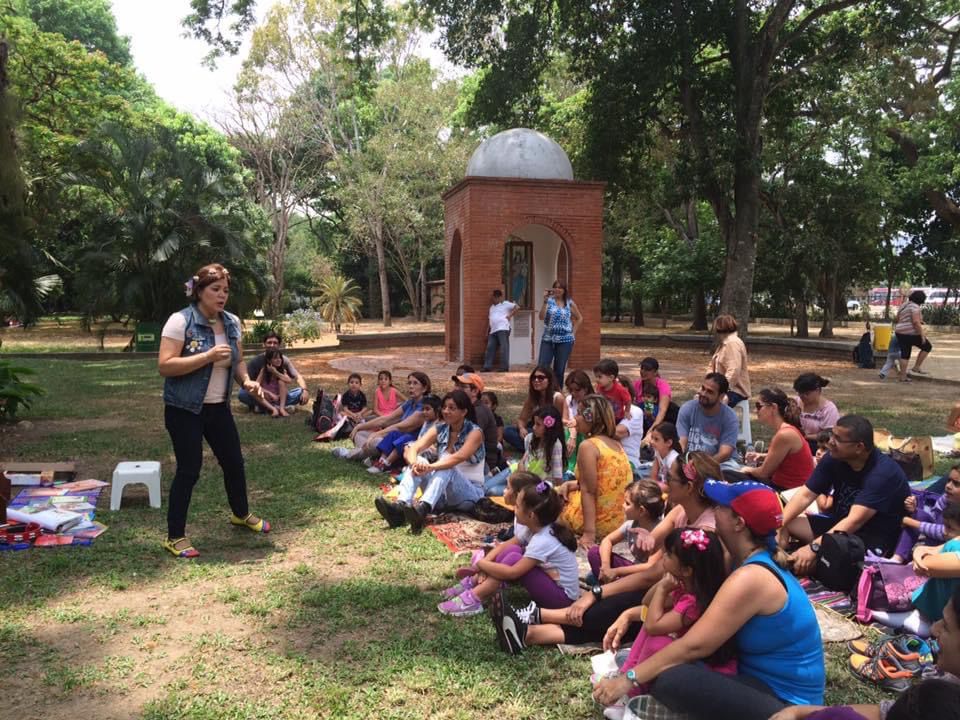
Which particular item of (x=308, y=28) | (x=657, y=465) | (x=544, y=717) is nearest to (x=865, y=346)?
(x=657, y=465)

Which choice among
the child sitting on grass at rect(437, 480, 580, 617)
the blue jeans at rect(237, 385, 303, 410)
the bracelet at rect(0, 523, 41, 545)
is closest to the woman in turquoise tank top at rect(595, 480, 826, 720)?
the child sitting on grass at rect(437, 480, 580, 617)

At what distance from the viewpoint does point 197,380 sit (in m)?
4.91

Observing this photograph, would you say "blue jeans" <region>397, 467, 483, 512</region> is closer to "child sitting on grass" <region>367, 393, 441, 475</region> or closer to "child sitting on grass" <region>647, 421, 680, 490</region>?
"child sitting on grass" <region>367, 393, 441, 475</region>

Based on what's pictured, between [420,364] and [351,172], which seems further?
[351,172]

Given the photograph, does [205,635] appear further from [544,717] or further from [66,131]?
[66,131]

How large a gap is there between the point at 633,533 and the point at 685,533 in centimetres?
175

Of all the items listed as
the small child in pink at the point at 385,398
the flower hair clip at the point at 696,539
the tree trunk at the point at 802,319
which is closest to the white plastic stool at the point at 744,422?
the small child in pink at the point at 385,398

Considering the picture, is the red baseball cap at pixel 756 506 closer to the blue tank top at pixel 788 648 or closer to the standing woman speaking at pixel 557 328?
the blue tank top at pixel 788 648

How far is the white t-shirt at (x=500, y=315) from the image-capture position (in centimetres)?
1522

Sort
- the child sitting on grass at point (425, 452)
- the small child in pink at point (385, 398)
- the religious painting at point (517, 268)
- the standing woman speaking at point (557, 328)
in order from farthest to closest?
the religious painting at point (517, 268)
the standing woman speaking at point (557, 328)
the small child in pink at point (385, 398)
the child sitting on grass at point (425, 452)

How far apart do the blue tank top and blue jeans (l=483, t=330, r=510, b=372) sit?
1263 cm

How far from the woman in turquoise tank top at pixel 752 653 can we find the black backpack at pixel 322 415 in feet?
22.7

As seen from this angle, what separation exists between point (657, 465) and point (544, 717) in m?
3.74

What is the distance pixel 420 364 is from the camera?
1723cm
